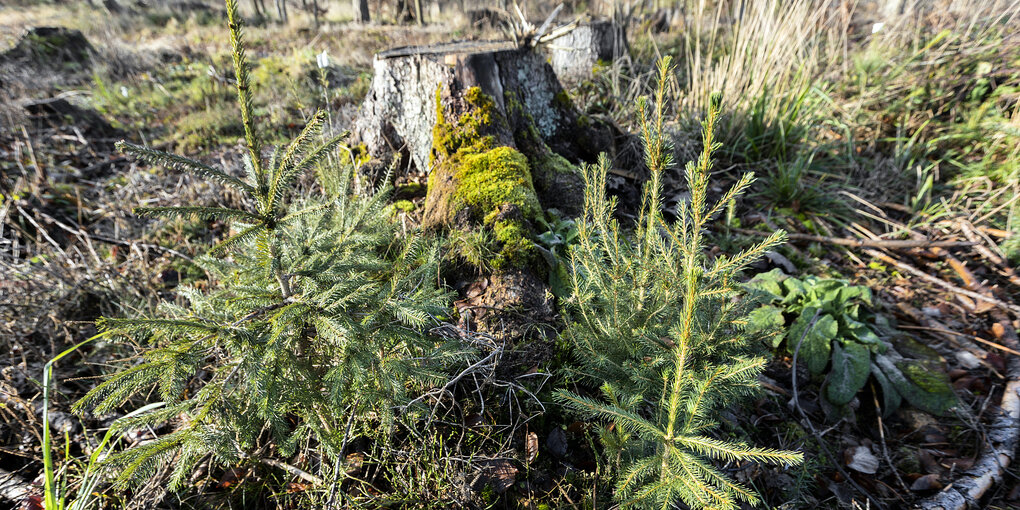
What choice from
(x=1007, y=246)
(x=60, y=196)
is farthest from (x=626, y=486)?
(x=60, y=196)

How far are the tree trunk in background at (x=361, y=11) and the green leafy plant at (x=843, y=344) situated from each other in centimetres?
1441

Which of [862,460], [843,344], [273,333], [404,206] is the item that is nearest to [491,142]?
[404,206]

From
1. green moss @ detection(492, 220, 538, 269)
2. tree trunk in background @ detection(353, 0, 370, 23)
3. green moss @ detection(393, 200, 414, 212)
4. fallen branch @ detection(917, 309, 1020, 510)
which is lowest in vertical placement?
fallen branch @ detection(917, 309, 1020, 510)

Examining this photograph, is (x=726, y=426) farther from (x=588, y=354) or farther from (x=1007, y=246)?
(x=1007, y=246)

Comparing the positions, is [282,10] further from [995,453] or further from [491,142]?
[995,453]

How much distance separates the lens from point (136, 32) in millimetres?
14406

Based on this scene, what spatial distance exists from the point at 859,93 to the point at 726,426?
454 cm

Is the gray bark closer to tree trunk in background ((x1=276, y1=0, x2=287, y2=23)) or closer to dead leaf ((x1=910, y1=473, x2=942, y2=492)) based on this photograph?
dead leaf ((x1=910, y1=473, x2=942, y2=492))

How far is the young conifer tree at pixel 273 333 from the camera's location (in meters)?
1.18

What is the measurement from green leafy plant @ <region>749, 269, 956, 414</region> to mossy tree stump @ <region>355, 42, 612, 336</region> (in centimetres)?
120

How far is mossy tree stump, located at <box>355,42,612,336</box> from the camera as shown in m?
2.28

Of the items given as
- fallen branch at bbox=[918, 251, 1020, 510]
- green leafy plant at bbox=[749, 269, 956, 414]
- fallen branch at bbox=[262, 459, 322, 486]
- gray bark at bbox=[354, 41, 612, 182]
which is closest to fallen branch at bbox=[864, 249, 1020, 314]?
fallen branch at bbox=[918, 251, 1020, 510]

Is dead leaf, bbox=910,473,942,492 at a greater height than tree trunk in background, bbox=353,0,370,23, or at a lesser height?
lesser

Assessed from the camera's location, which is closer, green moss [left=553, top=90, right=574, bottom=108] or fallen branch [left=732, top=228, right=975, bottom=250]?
fallen branch [left=732, top=228, right=975, bottom=250]
